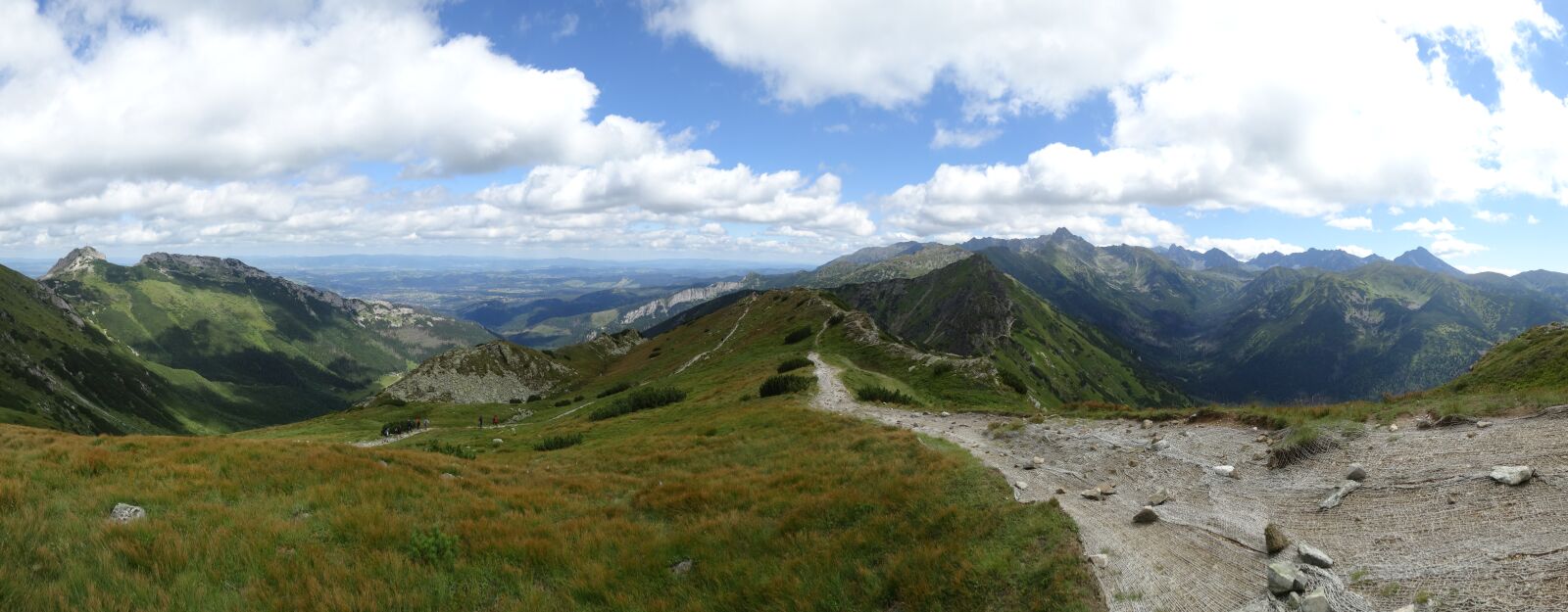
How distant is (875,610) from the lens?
919 cm

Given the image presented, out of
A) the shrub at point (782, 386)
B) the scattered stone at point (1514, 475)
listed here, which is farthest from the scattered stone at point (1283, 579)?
the shrub at point (782, 386)

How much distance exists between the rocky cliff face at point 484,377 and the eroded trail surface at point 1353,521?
108m

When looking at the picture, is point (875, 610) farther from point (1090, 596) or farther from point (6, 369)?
point (6, 369)

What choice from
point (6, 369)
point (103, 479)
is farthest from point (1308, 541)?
point (6, 369)

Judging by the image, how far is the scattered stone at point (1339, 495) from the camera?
10.5 metres

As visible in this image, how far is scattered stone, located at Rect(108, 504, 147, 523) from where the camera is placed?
10.5 metres

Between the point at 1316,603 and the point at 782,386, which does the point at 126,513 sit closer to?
the point at 1316,603

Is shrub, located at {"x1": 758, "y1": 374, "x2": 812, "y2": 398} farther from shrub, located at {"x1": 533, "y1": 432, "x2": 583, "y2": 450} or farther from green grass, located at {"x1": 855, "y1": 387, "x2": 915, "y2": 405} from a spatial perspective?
shrub, located at {"x1": 533, "y1": 432, "x2": 583, "y2": 450}

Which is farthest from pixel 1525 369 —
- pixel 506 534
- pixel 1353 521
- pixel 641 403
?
pixel 641 403

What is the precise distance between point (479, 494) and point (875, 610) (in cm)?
1089

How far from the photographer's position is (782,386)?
4162 cm

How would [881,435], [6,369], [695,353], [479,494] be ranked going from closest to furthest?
1. [479,494]
2. [881,435]
3. [695,353]
4. [6,369]

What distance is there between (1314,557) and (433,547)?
13.8 meters

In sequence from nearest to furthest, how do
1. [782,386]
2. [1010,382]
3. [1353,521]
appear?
[1353,521] < [782,386] < [1010,382]
